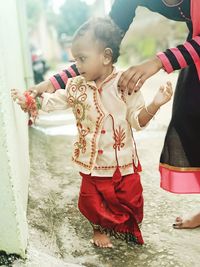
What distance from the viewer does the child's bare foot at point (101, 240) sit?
227cm

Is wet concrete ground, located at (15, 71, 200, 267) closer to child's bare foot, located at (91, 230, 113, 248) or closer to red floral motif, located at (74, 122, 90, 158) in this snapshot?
child's bare foot, located at (91, 230, 113, 248)

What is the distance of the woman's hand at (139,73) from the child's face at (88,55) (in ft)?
0.52

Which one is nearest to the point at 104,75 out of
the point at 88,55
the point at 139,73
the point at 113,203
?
the point at 88,55

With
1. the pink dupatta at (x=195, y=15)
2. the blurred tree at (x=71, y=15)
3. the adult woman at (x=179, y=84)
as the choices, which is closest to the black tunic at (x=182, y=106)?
the adult woman at (x=179, y=84)

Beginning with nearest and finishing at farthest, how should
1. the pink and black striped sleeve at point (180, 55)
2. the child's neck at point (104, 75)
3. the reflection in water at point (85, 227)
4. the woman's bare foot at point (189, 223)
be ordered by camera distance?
the pink and black striped sleeve at point (180, 55)
the child's neck at point (104, 75)
the reflection in water at point (85, 227)
the woman's bare foot at point (189, 223)

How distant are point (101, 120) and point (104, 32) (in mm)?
430

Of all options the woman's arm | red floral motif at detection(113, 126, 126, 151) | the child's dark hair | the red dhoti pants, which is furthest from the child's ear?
the red dhoti pants

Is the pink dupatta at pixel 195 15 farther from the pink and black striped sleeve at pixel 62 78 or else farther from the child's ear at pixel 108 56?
the pink and black striped sleeve at pixel 62 78

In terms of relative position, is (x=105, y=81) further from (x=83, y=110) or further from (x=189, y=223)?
(x=189, y=223)

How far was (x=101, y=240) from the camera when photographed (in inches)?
89.7

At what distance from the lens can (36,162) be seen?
146 inches

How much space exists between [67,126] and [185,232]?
3.64 m

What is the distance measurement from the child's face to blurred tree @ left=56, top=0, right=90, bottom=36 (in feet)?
101

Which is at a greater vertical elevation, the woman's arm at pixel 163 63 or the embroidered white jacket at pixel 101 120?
the woman's arm at pixel 163 63
